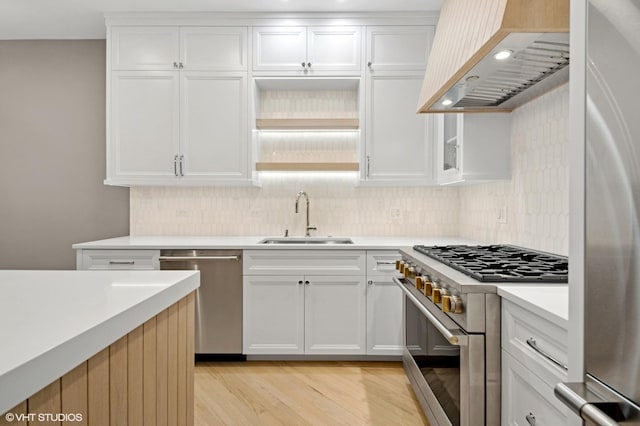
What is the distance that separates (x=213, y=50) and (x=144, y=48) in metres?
0.55

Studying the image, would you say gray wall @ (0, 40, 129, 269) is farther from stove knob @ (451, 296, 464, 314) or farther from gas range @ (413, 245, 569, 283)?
stove knob @ (451, 296, 464, 314)

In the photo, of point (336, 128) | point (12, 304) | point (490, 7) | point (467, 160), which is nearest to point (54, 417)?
point (12, 304)

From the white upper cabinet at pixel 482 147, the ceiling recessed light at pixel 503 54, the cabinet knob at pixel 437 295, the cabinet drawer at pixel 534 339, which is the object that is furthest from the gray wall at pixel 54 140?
the cabinet drawer at pixel 534 339

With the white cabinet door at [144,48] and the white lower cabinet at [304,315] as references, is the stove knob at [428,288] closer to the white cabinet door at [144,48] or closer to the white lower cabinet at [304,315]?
the white lower cabinet at [304,315]

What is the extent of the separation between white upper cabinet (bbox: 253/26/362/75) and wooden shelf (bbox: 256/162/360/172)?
0.73m

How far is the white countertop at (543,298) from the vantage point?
114cm

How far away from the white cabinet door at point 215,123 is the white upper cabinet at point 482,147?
1.64 m

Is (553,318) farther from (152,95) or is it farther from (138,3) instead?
(138,3)

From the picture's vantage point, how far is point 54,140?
12.5 ft

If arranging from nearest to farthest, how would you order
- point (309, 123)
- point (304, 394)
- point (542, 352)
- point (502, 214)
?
point (542, 352) < point (304, 394) < point (502, 214) < point (309, 123)

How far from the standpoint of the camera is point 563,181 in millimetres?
2158

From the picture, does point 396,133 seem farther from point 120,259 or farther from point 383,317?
point 120,259

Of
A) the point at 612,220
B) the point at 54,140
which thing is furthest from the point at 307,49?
the point at 612,220

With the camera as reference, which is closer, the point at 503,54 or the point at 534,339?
the point at 534,339
